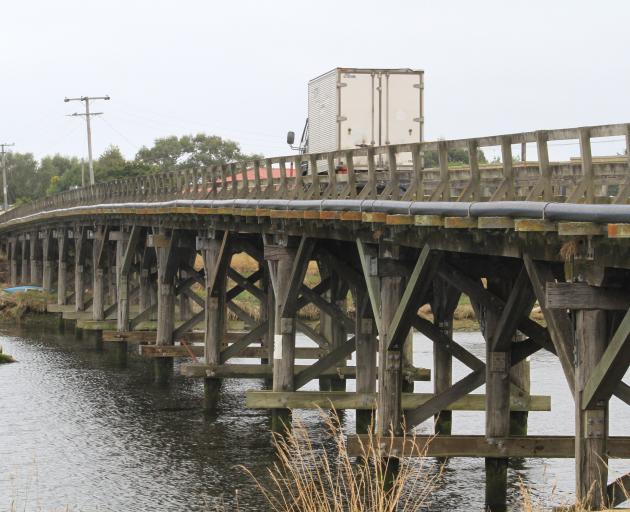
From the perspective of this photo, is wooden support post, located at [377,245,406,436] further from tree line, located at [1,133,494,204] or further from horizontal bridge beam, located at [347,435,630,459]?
tree line, located at [1,133,494,204]

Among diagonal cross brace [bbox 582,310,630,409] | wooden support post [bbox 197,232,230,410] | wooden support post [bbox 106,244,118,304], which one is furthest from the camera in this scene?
wooden support post [bbox 106,244,118,304]

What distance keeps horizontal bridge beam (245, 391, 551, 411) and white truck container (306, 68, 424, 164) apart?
6.82 metres

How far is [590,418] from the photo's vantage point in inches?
431

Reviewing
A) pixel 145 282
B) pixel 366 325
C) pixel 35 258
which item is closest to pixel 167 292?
pixel 145 282

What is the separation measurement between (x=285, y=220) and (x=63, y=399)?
428 inches

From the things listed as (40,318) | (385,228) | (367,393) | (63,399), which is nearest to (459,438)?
(385,228)

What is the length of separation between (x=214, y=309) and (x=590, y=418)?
627 inches

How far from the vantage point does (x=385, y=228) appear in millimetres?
16625

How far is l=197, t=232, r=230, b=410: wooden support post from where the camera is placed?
25812mm

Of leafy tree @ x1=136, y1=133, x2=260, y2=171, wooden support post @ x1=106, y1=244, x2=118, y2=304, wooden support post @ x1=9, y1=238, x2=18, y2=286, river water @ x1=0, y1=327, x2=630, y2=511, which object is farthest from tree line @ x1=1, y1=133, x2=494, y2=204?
river water @ x1=0, y1=327, x2=630, y2=511

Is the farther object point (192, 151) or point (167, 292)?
point (192, 151)

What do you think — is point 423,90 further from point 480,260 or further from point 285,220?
point 480,260

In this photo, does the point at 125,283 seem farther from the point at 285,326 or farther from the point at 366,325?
the point at 366,325

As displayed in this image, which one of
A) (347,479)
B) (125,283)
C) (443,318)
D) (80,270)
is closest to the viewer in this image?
(347,479)
